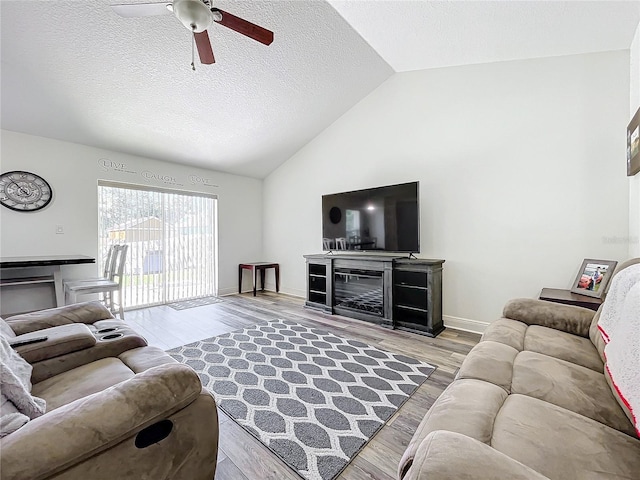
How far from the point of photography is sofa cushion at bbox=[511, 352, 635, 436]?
1.01 meters

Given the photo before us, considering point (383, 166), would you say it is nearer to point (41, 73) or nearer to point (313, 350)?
point (313, 350)

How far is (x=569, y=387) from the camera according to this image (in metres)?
1.18

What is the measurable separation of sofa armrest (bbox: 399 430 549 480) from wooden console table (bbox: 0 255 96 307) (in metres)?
3.79

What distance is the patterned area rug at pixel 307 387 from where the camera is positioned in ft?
5.01

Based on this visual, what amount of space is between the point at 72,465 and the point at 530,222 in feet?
11.9

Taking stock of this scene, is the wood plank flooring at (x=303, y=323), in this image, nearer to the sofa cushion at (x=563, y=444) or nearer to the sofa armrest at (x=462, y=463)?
the sofa cushion at (x=563, y=444)

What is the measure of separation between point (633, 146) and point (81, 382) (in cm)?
383

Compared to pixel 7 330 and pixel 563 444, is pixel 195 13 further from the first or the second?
pixel 563 444

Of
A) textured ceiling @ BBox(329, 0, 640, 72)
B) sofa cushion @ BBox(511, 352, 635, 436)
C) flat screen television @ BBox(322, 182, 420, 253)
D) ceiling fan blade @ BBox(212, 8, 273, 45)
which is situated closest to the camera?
sofa cushion @ BBox(511, 352, 635, 436)

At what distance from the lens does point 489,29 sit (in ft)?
8.11

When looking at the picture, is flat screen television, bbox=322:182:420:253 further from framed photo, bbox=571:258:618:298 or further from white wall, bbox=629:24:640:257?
white wall, bbox=629:24:640:257

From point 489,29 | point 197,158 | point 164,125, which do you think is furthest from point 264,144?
point 489,29

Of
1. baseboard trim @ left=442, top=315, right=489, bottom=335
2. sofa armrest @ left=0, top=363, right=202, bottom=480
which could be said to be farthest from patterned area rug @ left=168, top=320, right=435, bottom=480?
baseboard trim @ left=442, top=315, right=489, bottom=335

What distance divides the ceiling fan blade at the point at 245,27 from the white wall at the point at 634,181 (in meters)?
2.82
